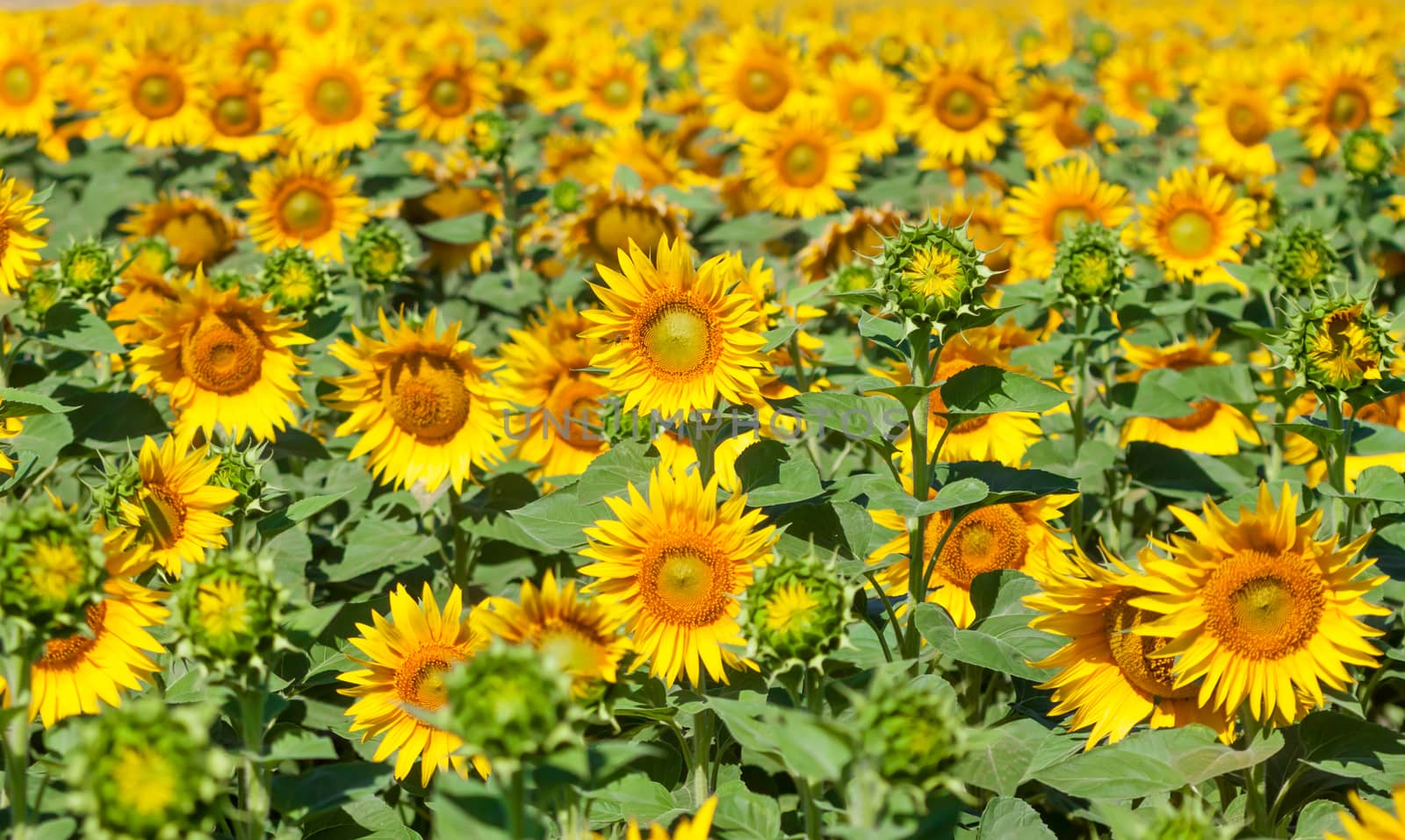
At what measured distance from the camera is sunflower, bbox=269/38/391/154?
5.80 m

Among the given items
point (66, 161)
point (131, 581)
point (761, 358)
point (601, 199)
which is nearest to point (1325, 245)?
point (761, 358)

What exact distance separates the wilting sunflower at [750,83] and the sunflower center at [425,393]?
133 inches

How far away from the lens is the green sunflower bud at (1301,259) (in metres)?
3.72

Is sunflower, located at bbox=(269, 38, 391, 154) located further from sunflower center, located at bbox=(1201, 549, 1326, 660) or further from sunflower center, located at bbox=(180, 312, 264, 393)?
sunflower center, located at bbox=(1201, 549, 1326, 660)

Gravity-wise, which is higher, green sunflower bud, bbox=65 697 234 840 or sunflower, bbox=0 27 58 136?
sunflower, bbox=0 27 58 136

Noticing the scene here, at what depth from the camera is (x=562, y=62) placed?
7500 mm

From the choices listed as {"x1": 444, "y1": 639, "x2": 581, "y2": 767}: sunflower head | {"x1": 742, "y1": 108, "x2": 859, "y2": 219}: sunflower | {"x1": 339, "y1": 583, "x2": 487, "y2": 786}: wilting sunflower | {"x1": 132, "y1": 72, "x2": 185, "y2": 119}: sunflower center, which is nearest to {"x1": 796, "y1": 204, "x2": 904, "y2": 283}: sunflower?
{"x1": 742, "y1": 108, "x2": 859, "y2": 219}: sunflower

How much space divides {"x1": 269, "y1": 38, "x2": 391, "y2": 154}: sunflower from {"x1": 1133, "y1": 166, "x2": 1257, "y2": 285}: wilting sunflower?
3.37 meters

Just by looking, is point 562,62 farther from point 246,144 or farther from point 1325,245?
point 1325,245

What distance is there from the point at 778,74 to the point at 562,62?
168 centimetres

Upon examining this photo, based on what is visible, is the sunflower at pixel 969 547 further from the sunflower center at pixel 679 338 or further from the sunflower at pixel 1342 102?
the sunflower at pixel 1342 102

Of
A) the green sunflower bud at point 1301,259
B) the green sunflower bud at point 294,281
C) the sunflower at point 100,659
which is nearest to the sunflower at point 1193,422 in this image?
the green sunflower bud at point 1301,259

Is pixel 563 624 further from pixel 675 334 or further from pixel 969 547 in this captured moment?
pixel 969 547

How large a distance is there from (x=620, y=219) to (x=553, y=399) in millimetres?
1483
